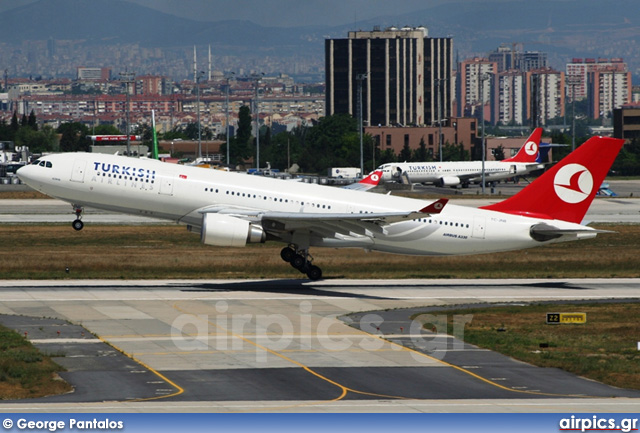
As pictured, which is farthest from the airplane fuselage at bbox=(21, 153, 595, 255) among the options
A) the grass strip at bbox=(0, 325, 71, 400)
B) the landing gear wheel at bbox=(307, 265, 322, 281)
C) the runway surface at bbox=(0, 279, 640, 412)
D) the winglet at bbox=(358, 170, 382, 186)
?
the grass strip at bbox=(0, 325, 71, 400)

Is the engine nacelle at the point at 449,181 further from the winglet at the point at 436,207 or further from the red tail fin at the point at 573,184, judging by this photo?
the winglet at the point at 436,207

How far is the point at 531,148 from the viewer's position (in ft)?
498

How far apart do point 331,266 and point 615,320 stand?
68.7 ft

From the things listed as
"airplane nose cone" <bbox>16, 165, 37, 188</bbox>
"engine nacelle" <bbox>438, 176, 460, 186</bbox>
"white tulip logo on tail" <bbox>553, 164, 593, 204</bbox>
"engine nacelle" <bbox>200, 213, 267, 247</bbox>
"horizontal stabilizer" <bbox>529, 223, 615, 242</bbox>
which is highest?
"airplane nose cone" <bbox>16, 165, 37, 188</bbox>

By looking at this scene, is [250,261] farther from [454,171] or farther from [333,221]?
[454,171]

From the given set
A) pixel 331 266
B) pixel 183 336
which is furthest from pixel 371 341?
pixel 331 266

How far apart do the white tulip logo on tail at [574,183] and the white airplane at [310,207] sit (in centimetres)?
5

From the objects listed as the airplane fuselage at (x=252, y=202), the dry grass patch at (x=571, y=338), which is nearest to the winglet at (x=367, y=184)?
the airplane fuselage at (x=252, y=202)

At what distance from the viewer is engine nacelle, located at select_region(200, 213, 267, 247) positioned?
49031mm

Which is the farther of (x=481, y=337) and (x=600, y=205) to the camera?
(x=600, y=205)

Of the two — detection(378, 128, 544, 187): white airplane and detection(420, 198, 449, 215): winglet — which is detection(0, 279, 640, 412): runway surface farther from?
detection(378, 128, 544, 187): white airplane

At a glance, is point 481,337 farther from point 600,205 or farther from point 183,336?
point 600,205

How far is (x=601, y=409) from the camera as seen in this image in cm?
2723

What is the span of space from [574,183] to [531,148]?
10010cm
